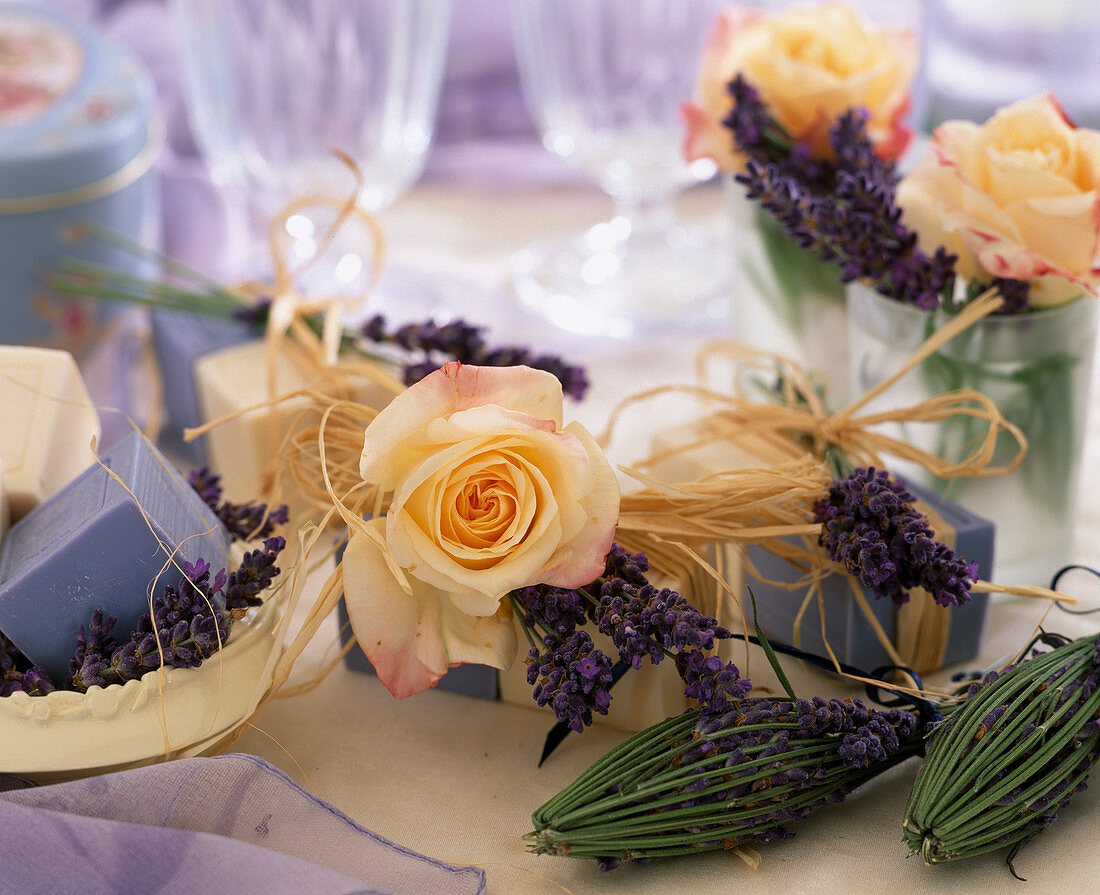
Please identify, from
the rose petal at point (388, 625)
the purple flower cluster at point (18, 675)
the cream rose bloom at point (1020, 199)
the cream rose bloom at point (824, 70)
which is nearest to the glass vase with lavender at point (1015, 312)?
the cream rose bloom at point (1020, 199)

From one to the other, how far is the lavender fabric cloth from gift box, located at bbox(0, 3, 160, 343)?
334 millimetres

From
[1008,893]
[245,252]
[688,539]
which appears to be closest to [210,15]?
[245,252]

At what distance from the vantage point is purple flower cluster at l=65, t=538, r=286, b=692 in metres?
0.33

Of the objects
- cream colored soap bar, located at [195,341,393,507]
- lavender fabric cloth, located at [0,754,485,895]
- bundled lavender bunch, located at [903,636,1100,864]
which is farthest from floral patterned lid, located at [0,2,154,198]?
bundled lavender bunch, located at [903,636,1100,864]

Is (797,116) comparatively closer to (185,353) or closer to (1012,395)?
(1012,395)

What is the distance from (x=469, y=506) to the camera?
32 centimetres

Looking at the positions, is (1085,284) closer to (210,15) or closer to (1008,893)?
(1008,893)

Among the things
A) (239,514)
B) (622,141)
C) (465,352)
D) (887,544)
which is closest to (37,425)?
(239,514)

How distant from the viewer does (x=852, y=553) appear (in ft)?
1.13

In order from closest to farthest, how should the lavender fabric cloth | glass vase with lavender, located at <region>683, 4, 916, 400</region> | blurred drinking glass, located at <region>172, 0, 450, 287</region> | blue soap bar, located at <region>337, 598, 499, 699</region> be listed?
the lavender fabric cloth < blue soap bar, located at <region>337, 598, 499, 699</region> < glass vase with lavender, located at <region>683, 4, 916, 400</region> < blurred drinking glass, located at <region>172, 0, 450, 287</region>

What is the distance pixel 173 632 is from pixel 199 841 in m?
0.06

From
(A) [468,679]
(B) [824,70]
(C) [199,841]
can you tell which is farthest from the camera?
(B) [824,70]

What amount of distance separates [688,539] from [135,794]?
0.18 meters

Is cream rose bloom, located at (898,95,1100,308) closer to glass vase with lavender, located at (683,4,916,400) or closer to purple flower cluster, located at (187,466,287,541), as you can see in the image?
glass vase with lavender, located at (683,4,916,400)
